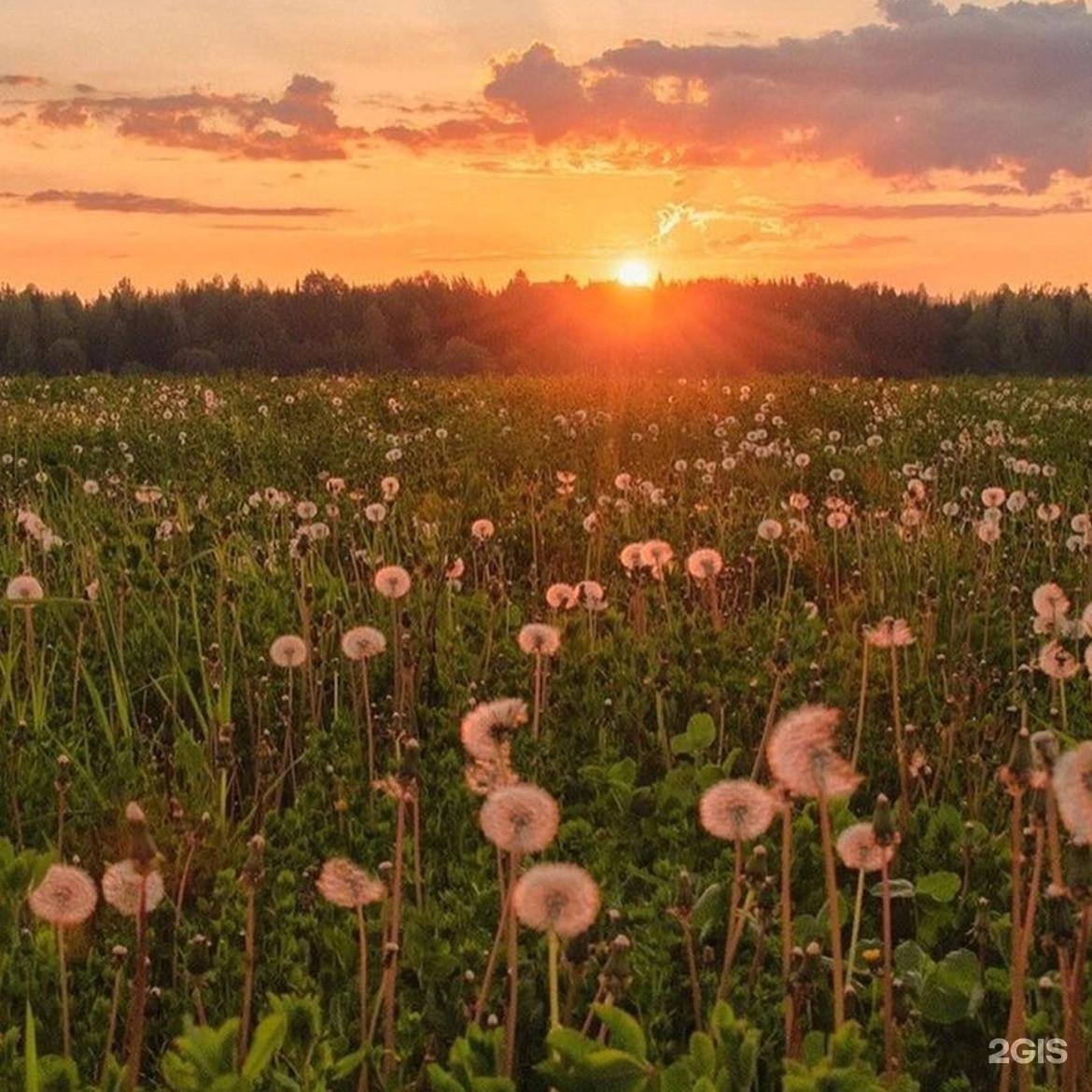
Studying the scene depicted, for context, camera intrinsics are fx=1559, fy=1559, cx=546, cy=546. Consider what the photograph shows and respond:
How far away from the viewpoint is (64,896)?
7.73 ft

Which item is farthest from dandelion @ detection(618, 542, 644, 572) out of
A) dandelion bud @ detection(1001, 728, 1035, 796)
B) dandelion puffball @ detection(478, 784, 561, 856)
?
dandelion bud @ detection(1001, 728, 1035, 796)

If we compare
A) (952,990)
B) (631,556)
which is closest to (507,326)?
(631,556)

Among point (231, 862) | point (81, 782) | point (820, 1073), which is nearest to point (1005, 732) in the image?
point (231, 862)

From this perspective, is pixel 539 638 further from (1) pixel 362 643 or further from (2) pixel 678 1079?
(2) pixel 678 1079

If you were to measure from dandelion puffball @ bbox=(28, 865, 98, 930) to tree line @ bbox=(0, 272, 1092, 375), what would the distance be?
34047mm

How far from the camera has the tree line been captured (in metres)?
39.2

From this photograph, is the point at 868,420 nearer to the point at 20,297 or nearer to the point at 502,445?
the point at 502,445

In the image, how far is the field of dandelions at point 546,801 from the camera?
2.17m

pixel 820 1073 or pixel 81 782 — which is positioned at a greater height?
pixel 820 1073

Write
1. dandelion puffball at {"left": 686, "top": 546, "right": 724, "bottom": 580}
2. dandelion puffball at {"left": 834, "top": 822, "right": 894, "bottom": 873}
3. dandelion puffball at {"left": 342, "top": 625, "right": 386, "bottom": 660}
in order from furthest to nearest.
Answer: dandelion puffball at {"left": 686, "top": 546, "right": 724, "bottom": 580} < dandelion puffball at {"left": 342, "top": 625, "right": 386, "bottom": 660} < dandelion puffball at {"left": 834, "top": 822, "right": 894, "bottom": 873}

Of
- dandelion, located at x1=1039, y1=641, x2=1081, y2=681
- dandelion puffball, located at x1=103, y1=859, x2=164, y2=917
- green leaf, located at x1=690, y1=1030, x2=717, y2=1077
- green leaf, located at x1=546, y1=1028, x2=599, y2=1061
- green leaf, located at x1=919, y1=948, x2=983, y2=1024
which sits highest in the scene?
dandelion, located at x1=1039, y1=641, x2=1081, y2=681

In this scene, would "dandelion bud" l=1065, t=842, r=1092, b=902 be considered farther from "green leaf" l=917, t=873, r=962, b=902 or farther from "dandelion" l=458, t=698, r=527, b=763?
"green leaf" l=917, t=873, r=962, b=902

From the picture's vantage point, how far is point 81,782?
4.21 metres

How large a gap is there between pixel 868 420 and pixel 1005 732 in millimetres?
8883
